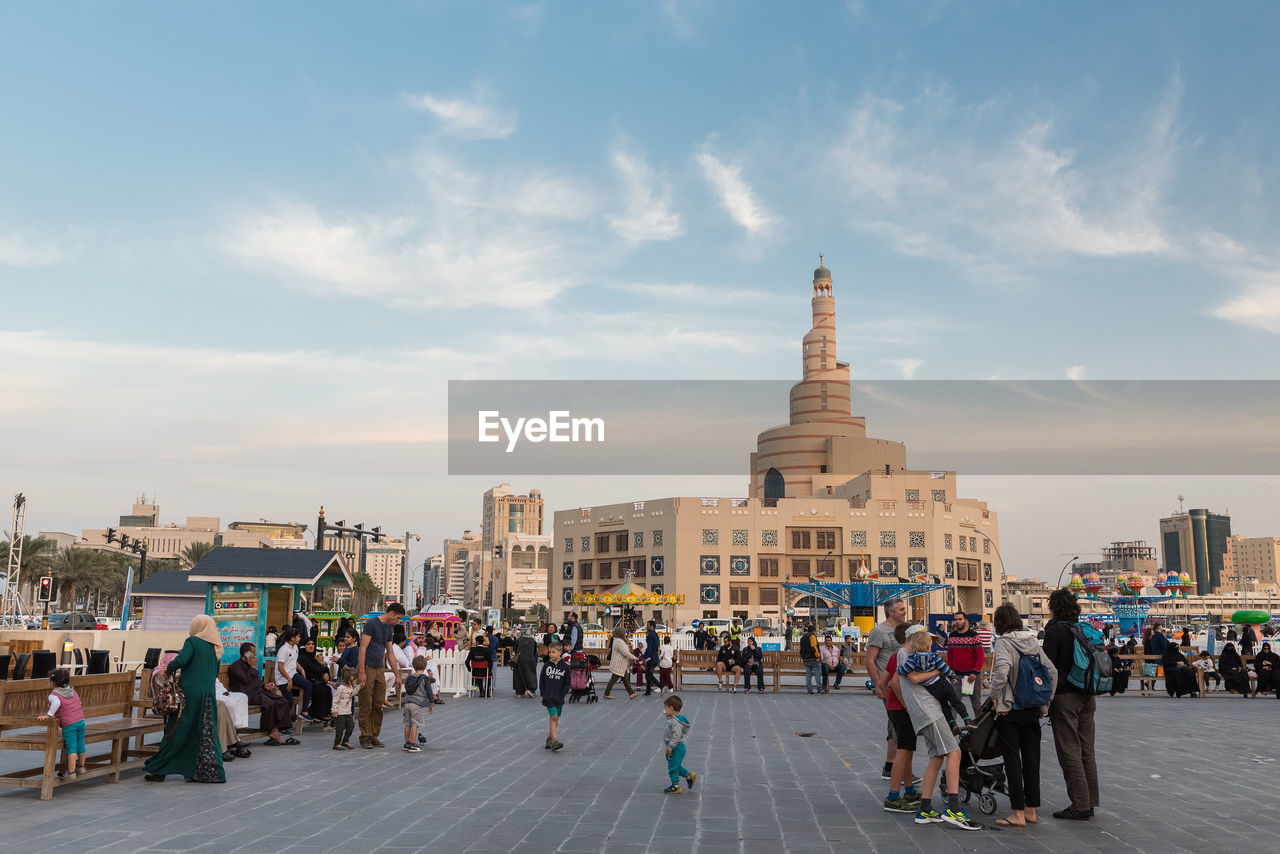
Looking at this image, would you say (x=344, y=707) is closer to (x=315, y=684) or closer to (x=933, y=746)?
(x=315, y=684)

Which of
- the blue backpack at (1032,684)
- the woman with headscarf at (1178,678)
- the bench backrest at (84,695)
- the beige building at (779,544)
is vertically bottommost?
the woman with headscarf at (1178,678)

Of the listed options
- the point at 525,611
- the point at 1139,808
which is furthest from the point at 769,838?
the point at 525,611

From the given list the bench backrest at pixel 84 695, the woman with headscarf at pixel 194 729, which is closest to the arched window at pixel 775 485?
the bench backrest at pixel 84 695

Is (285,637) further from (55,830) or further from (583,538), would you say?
(583,538)

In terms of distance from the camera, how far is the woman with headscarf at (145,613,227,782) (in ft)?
31.6

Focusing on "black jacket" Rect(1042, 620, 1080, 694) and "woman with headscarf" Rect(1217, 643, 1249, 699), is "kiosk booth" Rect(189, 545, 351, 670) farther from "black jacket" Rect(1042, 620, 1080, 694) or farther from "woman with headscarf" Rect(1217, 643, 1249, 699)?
"woman with headscarf" Rect(1217, 643, 1249, 699)

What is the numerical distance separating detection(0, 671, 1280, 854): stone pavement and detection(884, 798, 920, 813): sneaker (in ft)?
0.35

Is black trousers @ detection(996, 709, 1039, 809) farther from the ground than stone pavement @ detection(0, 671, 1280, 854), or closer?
farther from the ground

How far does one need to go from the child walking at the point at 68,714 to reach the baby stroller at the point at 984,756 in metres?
8.00

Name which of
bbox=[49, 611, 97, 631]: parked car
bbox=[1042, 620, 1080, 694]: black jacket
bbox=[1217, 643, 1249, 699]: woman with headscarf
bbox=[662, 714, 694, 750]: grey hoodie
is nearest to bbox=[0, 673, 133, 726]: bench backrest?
bbox=[662, 714, 694, 750]: grey hoodie

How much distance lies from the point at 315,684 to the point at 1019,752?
10275 millimetres

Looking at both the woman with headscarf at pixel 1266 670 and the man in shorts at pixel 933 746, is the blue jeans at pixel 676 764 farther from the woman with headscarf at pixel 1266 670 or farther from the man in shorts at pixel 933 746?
the woman with headscarf at pixel 1266 670

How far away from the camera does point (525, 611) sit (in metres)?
198

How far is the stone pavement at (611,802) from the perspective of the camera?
716cm
